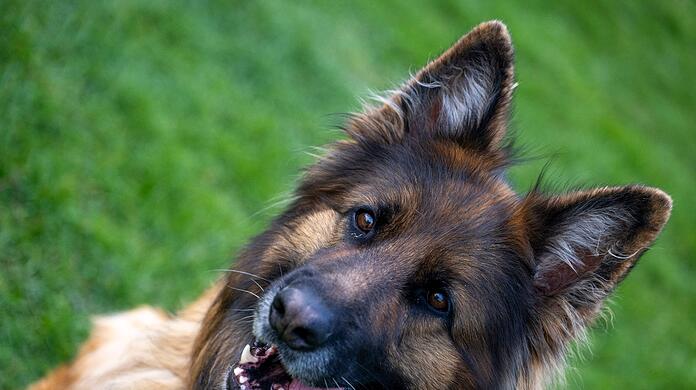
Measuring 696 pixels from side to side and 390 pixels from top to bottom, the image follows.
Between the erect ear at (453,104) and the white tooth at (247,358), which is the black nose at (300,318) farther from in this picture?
the erect ear at (453,104)

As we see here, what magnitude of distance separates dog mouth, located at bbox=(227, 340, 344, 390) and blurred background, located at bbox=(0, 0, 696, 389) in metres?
1.17

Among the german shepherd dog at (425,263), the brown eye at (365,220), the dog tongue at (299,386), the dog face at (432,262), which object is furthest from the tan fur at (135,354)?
the brown eye at (365,220)

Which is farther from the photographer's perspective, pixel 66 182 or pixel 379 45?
pixel 379 45

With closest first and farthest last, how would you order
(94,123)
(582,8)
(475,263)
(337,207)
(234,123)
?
(475,263) → (337,207) → (94,123) → (234,123) → (582,8)

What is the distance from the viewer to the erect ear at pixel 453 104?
12.6 ft

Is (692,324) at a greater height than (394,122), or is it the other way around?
(394,122)

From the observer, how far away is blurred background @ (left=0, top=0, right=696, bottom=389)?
496cm

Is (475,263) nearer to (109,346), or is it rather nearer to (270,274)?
(270,274)

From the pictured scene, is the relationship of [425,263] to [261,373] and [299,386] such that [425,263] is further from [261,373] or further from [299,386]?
[261,373]

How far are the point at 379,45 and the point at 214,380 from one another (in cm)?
773

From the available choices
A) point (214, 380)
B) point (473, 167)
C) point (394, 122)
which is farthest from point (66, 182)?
point (473, 167)

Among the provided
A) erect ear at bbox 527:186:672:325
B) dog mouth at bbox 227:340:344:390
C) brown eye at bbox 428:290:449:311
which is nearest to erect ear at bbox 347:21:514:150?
erect ear at bbox 527:186:672:325

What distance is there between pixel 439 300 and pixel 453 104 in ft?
3.58

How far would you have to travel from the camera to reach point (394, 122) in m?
4.01
